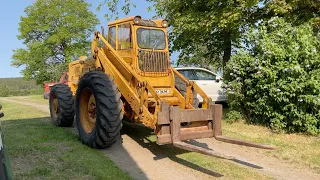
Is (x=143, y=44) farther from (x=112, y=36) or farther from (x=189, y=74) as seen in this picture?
(x=189, y=74)

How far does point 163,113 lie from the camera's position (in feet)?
16.6

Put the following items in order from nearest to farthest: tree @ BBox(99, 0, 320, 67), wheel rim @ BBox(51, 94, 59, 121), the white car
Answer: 1. wheel rim @ BBox(51, 94, 59, 121)
2. tree @ BBox(99, 0, 320, 67)
3. the white car

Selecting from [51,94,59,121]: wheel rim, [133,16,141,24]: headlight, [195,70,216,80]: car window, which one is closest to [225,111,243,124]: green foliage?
[195,70,216,80]: car window

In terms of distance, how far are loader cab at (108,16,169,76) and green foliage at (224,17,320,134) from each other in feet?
8.88

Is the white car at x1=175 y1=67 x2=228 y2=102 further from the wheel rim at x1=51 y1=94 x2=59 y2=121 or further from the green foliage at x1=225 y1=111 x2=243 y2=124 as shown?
the wheel rim at x1=51 y1=94 x2=59 y2=121

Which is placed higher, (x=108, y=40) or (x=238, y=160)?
(x=108, y=40)

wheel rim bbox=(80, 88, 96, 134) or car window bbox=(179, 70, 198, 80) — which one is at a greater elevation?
car window bbox=(179, 70, 198, 80)

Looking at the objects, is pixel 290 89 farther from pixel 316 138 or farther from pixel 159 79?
pixel 159 79

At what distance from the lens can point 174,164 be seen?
17.2 feet

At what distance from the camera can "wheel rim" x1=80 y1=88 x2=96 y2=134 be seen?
638 centimetres

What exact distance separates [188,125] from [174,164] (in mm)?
723

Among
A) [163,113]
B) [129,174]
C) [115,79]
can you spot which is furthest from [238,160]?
[115,79]

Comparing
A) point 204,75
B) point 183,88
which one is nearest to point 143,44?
point 183,88

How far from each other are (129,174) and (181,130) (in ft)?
3.93
